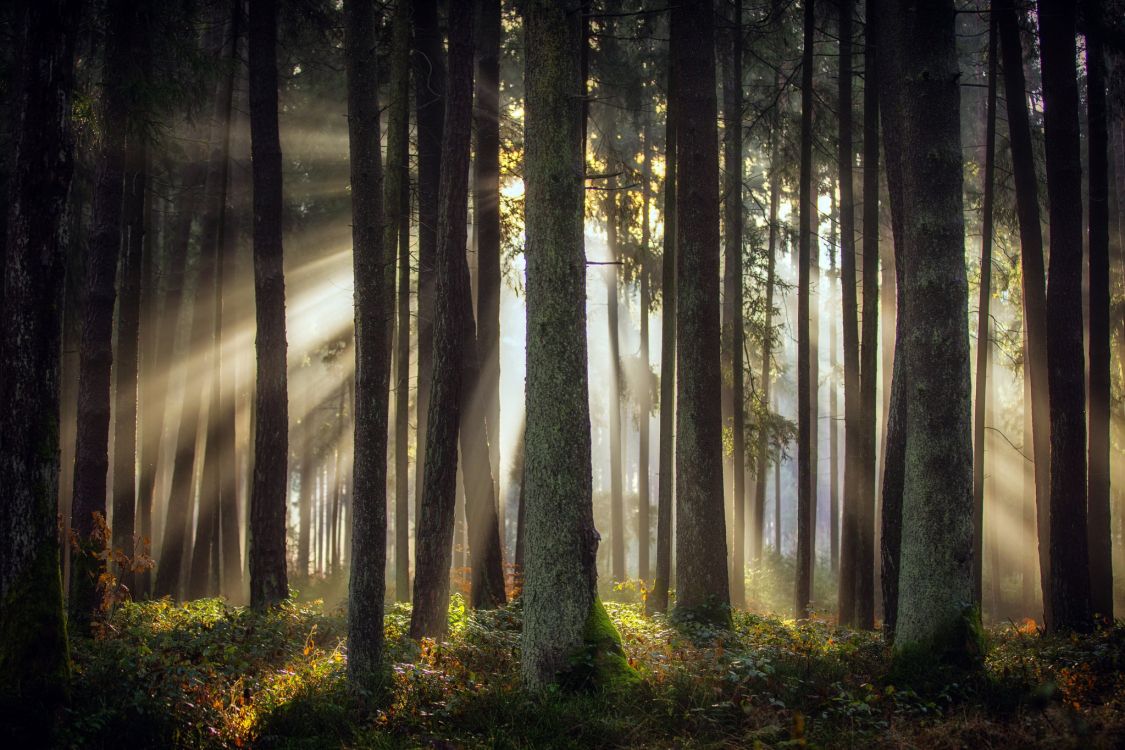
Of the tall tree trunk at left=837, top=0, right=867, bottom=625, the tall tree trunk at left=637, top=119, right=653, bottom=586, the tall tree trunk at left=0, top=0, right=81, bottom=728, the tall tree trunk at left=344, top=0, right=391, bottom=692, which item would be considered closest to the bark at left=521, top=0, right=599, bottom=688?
the tall tree trunk at left=344, top=0, right=391, bottom=692

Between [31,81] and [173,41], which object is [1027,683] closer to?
[31,81]

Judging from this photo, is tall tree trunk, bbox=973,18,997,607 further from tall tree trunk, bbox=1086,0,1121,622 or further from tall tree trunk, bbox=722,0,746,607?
tall tree trunk, bbox=722,0,746,607

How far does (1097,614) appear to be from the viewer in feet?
38.1

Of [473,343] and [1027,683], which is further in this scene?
[473,343]

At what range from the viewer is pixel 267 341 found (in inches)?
497

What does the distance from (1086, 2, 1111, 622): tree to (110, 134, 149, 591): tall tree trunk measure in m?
15.7

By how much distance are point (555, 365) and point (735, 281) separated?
9.70m

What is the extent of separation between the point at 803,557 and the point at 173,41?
1342 cm

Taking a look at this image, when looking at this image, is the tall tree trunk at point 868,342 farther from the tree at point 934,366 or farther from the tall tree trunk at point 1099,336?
the tree at point 934,366

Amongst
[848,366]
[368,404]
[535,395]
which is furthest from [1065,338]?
[368,404]

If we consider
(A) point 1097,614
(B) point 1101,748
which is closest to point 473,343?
(B) point 1101,748

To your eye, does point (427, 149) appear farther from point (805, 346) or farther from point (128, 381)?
point (805, 346)

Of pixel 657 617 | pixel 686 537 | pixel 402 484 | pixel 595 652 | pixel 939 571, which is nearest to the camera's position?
pixel 595 652

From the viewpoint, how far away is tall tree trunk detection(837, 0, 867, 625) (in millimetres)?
13555
